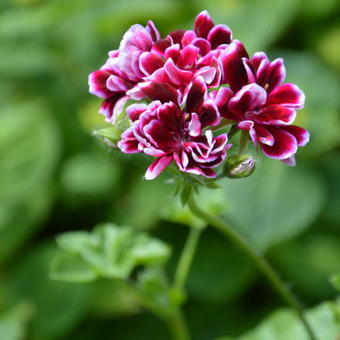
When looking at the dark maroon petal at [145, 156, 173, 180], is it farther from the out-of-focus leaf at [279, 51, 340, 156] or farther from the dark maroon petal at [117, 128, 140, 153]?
the out-of-focus leaf at [279, 51, 340, 156]

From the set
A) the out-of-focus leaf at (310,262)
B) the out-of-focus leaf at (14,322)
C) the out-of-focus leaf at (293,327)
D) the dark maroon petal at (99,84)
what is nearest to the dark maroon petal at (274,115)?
the dark maroon petal at (99,84)

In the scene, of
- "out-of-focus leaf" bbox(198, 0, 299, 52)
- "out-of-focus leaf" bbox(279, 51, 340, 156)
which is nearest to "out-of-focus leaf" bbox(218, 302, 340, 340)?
"out-of-focus leaf" bbox(279, 51, 340, 156)

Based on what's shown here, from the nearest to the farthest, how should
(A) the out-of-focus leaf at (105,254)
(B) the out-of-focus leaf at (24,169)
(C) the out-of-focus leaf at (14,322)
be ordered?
(A) the out-of-focus leaf at (105,254)
(C) the out-of-focus leaf at (14,322)
(B) the out-of-focus leaf at (24,169)

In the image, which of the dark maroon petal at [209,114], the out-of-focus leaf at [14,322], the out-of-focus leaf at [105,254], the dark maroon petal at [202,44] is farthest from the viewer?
the out-of-focus leaf at [14,322]

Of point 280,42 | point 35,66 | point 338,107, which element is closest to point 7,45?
point 35,66

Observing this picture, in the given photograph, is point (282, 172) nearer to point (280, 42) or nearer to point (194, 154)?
point (280, 42)

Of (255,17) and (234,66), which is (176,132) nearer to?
(234,66)

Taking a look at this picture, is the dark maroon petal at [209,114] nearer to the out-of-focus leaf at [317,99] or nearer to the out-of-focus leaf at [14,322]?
the out-of-focus leaf at [14,322]
